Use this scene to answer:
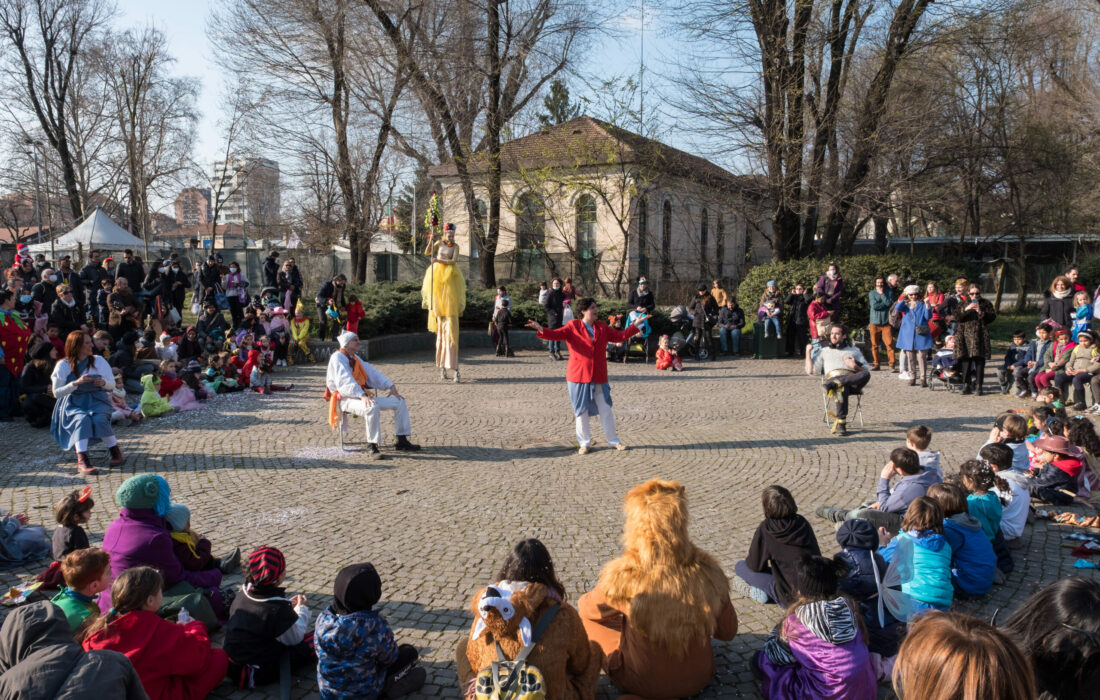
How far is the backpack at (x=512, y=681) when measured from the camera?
3.02m

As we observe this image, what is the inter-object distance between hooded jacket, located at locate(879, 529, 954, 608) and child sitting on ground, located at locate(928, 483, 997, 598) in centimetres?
36

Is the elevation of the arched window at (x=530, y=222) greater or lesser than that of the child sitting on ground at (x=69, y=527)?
greater

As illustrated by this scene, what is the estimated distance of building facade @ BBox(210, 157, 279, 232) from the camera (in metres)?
33.1

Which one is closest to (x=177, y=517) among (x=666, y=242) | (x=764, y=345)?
(x=764, y=345)

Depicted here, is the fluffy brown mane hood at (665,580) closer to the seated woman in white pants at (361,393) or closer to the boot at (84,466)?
the seated woman in white pants at (361,393)

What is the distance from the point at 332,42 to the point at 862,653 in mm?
24568

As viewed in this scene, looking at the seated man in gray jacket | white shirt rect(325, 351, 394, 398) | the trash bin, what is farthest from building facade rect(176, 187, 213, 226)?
the seated man in gray jacket

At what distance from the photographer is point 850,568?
458 cm

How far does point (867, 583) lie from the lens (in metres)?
4.49

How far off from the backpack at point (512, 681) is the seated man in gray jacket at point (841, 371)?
753 cm

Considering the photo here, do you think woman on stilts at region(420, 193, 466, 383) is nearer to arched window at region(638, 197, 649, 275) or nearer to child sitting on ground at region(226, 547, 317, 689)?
child sitting on ground at region(226, 547, 317, 689)

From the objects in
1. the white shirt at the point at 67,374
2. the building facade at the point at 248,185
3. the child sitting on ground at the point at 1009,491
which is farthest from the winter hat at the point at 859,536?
the building facade at the point at 248,185

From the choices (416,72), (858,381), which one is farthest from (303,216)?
(858,381)

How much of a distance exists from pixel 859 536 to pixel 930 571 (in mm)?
456
